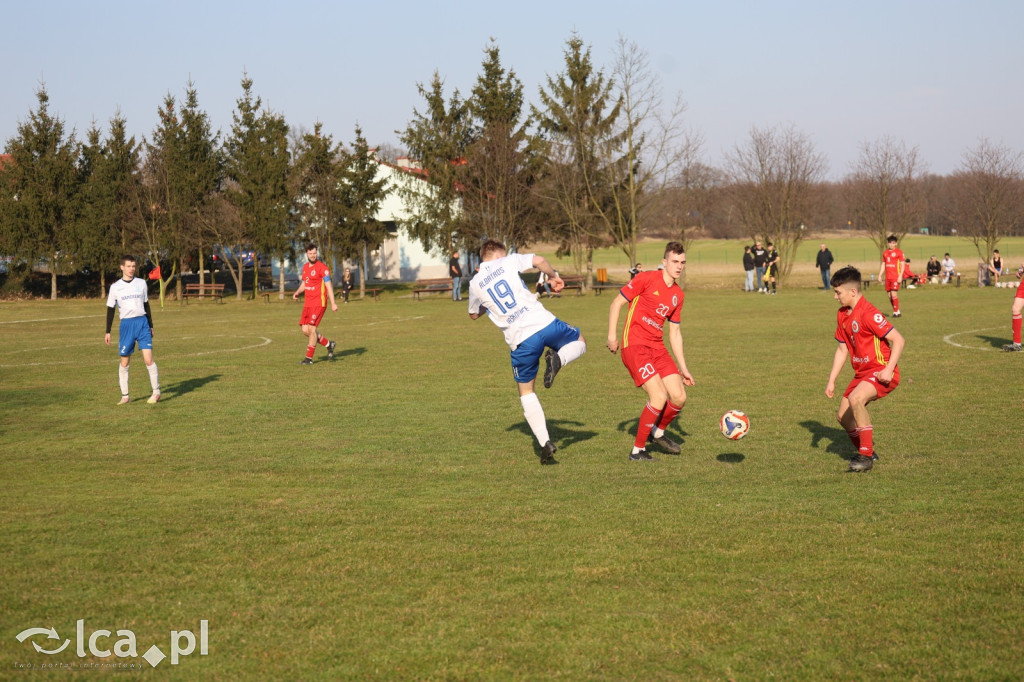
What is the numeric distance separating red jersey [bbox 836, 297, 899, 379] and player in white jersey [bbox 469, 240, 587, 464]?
99.7 inches

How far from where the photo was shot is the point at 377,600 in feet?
17.3

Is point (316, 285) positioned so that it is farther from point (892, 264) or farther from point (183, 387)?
point (892, 264)

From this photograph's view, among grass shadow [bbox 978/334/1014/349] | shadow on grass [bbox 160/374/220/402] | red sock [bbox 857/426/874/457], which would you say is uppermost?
grass shadow [bbox 978/334/1014/349]

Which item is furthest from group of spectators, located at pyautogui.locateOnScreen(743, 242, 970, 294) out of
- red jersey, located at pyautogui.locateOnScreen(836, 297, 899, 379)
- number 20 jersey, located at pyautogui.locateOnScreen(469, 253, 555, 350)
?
number 20 jersey, located at pyautogui.locateOnScreen(469, 253, 555, 350)

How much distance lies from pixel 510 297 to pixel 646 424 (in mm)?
1818

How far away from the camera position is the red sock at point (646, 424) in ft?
28.9

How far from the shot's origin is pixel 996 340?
1841 cm

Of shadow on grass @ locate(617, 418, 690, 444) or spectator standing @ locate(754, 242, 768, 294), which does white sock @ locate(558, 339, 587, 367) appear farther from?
spectator standing @ locate(754, 242, 768, 294)

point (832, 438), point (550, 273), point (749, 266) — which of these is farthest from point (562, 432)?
point (749, 266)

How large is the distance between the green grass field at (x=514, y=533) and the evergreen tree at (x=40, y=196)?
1363 inches

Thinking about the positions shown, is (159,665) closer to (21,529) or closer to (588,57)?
(21,529)

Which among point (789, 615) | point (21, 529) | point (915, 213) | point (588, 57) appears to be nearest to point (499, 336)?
point (21, 529)

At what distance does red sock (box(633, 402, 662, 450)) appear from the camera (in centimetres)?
881

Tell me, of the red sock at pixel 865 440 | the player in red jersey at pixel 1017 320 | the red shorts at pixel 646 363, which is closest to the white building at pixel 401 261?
the player in red jersey at pixel 1017 320
